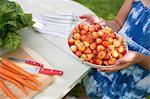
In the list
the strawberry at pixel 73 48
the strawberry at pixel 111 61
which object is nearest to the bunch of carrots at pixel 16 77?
the strawberry at pixel 73 48

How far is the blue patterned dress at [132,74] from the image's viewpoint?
1737 mm

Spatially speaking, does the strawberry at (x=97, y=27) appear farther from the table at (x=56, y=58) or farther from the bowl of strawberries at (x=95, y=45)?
the table at (x=56, y=58)

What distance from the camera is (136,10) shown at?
5.84 feet

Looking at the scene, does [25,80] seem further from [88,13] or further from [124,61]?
[88,13]

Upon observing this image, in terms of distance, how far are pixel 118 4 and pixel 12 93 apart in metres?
2.29

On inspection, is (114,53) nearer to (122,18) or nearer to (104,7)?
(122,18)

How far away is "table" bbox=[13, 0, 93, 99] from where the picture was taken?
1402 mm

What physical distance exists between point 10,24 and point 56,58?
0.25 metres

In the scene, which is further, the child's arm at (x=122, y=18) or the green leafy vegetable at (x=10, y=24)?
the child's arm at (x=122, y=18)

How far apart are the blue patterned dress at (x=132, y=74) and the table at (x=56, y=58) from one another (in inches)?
12.6

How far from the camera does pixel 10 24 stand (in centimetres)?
145

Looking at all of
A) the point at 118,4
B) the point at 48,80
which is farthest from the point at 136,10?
the point at 118,4

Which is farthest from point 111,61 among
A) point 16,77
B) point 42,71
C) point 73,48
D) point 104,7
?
point 104,7

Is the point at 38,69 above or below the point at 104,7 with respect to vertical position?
above
